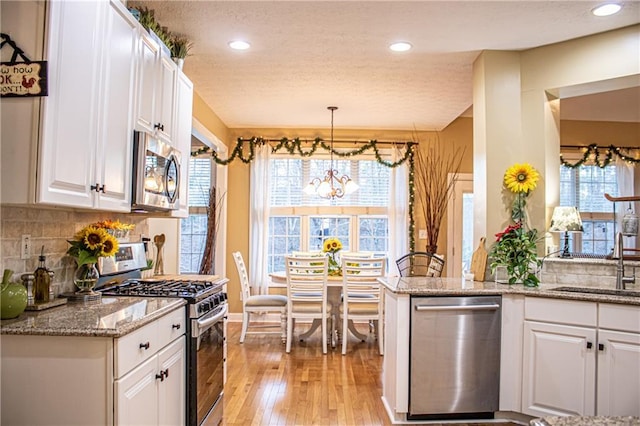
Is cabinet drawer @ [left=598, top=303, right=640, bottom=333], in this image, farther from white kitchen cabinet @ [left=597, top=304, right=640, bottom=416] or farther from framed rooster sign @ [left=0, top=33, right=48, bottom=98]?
framed rooster sign @ [left=0, top=33, right=48, bottom=98]

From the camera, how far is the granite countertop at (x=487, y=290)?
2.73 m

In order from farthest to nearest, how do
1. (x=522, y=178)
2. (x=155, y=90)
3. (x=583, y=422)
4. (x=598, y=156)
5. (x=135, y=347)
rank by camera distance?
(x=598, y=156)
(x=522, y=178)
(x=155, y=90)
(x=135, y=347)
(x=583, y=422)

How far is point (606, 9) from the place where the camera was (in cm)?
292

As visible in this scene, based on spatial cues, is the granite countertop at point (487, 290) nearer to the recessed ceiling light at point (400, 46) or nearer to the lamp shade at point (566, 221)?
the lamp shade at point (566, 221)

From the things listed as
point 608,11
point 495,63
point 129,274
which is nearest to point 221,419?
point 129,274

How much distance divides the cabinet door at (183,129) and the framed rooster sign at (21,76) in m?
1.42

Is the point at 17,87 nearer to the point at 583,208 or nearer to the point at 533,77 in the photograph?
the point at 533,77

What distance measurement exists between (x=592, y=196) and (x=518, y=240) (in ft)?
12.1

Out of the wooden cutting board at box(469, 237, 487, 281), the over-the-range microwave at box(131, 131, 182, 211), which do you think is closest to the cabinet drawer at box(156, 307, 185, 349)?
the over-the-range microwave at box(131, 131, 182, 211)

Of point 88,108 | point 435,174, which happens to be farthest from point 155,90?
point 435,174

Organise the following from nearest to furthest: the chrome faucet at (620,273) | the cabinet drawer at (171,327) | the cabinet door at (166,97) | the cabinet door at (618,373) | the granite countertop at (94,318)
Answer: the granite countertop at (94,318) < the cabinet drawer at (171,327) < the cabinet door at (618,373) < the cabinet door at (166,97) < the chrome faucet at (620,273)

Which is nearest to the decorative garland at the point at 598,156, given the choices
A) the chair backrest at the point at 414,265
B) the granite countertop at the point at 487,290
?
the chair backrest at the point at 414,265

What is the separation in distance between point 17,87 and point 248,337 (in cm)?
→ 412

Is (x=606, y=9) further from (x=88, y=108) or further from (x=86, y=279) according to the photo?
(x=86, y=279)
